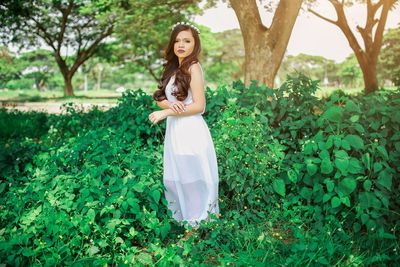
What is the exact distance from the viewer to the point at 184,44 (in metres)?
4.04

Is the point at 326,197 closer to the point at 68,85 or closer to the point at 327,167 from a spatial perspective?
the point at 327,167

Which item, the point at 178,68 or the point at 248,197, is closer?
the point at 178,68

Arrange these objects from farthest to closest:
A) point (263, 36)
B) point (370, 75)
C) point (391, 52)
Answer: point (391, 52)
point (370, 75)
point (263, 36)

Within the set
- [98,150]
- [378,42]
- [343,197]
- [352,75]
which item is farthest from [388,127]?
[352,75]

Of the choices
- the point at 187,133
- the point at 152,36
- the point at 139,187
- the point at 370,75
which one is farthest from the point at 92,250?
the point at 152,36

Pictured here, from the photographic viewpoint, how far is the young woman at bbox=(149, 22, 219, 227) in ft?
13.1

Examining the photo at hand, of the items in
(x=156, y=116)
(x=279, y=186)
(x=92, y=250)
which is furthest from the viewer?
(x=279, y=186)

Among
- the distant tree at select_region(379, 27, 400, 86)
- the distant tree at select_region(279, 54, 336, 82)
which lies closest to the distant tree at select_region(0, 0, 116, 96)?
the distant tree at select_region(379, 27, 400, 86)

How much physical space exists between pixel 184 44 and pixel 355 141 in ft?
5.77

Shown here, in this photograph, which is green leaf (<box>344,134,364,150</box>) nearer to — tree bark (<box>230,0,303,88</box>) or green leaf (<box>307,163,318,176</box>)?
green leaf (<box>307,163,318,176</box>)

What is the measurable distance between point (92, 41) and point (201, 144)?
110 feet

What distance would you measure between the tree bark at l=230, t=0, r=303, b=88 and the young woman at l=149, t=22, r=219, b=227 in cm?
597

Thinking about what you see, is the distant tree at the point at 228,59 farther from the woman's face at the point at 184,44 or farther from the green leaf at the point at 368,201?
the green leaf at the point at 368,201

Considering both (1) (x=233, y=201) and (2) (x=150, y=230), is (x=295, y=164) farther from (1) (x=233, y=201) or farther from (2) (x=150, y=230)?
(2) (x=150, y=230)
